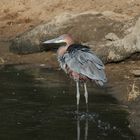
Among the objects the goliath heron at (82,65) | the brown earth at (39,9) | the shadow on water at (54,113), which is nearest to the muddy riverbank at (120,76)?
the shadow on water at (54,113)

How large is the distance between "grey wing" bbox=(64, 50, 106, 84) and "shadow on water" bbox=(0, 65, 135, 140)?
0.57 meters

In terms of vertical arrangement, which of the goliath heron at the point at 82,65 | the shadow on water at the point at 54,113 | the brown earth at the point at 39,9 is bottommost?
the shadow on water at the point at 54,113

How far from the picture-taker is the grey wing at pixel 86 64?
410 inches

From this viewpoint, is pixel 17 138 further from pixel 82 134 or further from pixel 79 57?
pixel 79 57

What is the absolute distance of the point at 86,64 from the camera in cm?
1057

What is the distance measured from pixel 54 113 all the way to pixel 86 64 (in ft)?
3.41

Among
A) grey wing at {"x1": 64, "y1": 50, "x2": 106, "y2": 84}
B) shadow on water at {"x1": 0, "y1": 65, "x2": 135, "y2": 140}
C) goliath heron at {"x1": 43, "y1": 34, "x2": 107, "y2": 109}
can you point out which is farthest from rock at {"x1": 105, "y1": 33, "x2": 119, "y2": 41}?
grey wing at {"x1": 64, "y1": 50, "x2": 106, "y2": 84}

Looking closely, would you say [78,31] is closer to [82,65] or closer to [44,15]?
[44,15]

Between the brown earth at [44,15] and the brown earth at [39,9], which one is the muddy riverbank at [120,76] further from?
the brown earth at [39,9]

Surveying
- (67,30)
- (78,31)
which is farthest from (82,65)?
(67,30)

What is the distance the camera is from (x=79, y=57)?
35.0 feet

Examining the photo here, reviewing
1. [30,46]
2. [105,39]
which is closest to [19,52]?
[30,46]

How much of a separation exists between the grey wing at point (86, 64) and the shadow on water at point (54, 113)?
569mm

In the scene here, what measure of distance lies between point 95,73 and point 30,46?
19.8ft
